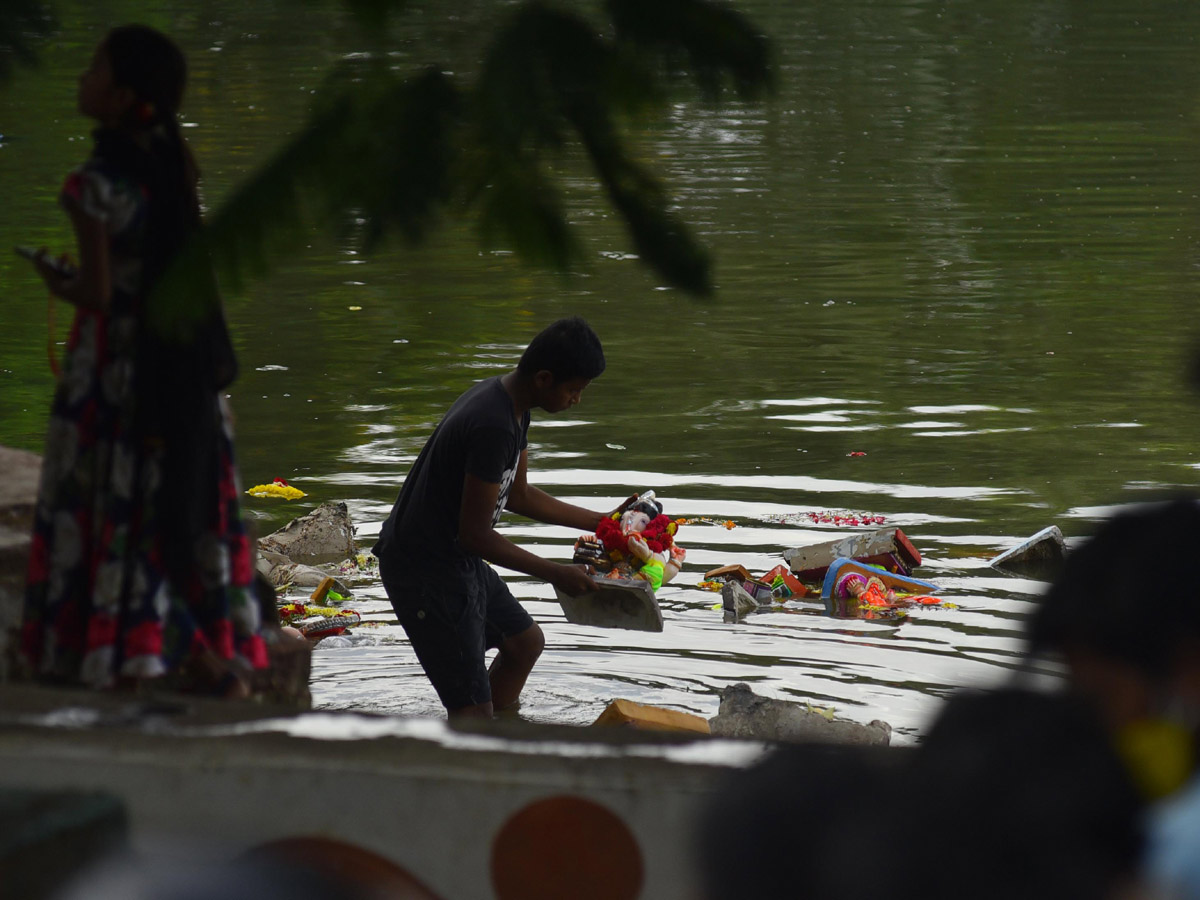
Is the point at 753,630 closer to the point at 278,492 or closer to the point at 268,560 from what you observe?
the point at 268,560

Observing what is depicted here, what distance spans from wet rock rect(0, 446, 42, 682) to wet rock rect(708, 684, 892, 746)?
79.8 inches

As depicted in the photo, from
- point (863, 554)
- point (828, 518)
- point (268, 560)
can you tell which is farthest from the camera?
point (828, 518)

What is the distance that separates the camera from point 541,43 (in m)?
2.26

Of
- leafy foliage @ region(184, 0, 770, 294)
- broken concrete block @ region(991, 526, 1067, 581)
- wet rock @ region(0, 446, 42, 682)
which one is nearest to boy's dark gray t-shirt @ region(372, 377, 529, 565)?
wet rock @ region(0, 446, 42, 682)

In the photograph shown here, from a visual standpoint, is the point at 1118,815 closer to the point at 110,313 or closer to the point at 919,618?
the point at 110,313

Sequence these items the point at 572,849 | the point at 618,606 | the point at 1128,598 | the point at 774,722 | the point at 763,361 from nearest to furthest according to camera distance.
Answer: the point at 1128,598
the point at 572,849
the point at 774,722
the point at 618,606
the point at 763,361

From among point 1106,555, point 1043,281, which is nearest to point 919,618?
point 1106,555

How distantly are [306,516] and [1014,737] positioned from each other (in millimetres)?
6284

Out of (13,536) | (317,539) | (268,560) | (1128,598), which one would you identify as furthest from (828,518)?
(1128,598)

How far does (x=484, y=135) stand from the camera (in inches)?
88.6

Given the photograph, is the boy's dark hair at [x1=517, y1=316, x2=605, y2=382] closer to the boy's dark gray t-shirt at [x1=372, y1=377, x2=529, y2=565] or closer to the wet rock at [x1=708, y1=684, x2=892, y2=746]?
the boy's dark gray t-shirt at [x1=372, y1=377, x2=529, y2=565]

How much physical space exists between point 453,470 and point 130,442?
4.50ft

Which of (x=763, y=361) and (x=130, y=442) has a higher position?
(x=130, y=442)

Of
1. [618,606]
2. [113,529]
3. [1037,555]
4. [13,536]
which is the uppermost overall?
[113,529]
